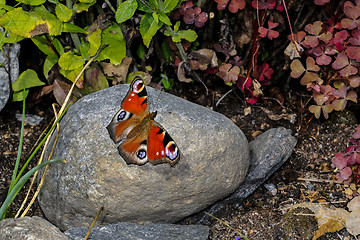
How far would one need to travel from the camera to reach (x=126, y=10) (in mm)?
3002

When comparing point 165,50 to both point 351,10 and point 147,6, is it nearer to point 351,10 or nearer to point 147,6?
point 147,6

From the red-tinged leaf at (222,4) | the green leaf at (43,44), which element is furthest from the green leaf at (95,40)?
the red-tinged leaf at (222,4)

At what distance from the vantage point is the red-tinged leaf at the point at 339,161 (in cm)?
303

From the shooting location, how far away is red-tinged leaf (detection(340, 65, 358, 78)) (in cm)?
318

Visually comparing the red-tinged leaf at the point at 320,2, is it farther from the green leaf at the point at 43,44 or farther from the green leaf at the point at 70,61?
the green leaf at the point at 43,44

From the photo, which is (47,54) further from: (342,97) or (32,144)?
(342,97)

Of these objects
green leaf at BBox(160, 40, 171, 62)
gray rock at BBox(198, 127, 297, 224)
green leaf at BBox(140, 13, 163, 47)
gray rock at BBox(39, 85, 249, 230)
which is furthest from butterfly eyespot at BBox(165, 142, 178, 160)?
green leaf at BBox(160, 40, 171, 62)

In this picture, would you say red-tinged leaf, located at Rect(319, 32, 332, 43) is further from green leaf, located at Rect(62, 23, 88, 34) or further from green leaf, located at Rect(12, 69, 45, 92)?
green leaf, located at Rect(12, 69, 45, 92)

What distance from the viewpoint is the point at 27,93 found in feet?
11.2

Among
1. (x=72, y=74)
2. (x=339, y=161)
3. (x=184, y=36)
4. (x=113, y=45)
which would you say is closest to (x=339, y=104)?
(x=339, y=161)

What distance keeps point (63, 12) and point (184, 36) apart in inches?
32.6

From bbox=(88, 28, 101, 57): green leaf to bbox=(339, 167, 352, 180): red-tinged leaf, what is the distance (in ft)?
6.06

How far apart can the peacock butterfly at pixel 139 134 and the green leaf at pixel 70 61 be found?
2.18 feet

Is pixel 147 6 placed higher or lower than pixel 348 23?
higher
